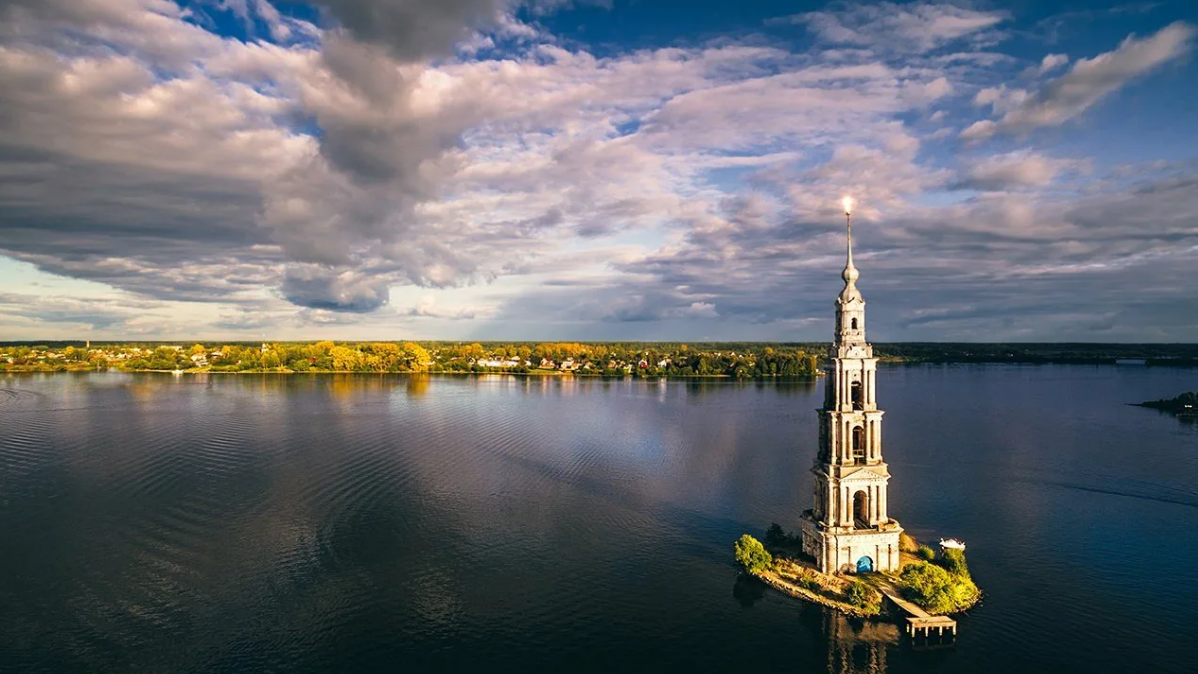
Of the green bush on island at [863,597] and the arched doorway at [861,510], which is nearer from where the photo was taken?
the green bush on island at [863,597]

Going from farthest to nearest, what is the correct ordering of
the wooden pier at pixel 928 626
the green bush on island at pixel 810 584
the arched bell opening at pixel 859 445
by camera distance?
the arched bell opening at pixel 859 445, the green bush on island at pixel 810 584, the wooden pier at pixel 928 626

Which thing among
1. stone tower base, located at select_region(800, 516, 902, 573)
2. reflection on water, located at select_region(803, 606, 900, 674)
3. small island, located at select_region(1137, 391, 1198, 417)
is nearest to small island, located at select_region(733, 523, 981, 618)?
stone tower base, located at select_region(800, 516, 902, 573)

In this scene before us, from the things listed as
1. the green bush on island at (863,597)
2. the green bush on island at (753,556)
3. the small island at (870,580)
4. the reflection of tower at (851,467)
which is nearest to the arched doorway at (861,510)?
the reflection of tower at (851,467)

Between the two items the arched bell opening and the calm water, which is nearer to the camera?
the calm water

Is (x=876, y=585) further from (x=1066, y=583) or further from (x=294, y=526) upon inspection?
(x=294, y=526)

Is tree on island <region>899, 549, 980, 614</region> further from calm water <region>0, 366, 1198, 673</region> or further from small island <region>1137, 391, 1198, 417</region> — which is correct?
small island <region>1137, 391, 1198, 417</region>

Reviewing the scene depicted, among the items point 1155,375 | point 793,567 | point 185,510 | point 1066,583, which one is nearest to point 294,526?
point 185,510

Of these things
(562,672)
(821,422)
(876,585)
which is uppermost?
(821,422)

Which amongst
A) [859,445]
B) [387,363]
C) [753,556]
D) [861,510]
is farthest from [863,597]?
[387,363]

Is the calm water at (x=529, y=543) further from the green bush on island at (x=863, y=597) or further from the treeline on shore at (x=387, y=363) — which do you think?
the treeline on shore at (x=387, y=363)
